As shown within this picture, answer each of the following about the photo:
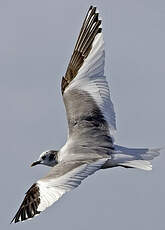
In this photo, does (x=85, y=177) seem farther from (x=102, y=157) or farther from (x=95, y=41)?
(x=95, y=41)

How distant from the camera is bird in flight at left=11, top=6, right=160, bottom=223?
50.6 ft

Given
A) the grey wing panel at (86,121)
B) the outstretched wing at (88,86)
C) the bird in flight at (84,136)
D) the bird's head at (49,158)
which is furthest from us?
the bird's head at (49,158)

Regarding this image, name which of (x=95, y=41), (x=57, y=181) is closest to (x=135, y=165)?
(x=57, y=181)

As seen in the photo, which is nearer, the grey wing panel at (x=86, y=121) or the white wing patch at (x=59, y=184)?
the white wing patch at (x=59, y=184)

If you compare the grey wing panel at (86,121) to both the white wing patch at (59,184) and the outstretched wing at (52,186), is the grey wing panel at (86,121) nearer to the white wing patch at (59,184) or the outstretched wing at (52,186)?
the outstretched wing at (52,186)

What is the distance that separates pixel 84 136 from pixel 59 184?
2.24m

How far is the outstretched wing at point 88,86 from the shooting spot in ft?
58.3

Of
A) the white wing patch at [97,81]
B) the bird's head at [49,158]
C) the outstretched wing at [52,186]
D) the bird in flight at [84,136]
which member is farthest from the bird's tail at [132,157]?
the bird's head at [49,158]

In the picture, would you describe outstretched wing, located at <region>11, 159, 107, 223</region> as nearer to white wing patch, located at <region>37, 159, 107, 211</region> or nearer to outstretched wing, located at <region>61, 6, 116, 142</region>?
white wing patch, located at <region>37, 159, 107, 211</region>

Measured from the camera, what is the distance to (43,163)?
18.3 m

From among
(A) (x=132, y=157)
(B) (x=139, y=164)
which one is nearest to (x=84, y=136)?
(A) (x=132, y=157)

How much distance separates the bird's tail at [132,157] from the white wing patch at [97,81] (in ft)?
2.60

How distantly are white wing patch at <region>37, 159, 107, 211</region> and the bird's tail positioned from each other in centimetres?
80

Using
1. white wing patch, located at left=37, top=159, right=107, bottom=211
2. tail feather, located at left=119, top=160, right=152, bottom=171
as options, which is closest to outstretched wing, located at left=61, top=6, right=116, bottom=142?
tail feather, located at left=119, top=160, right=152, bottom=171
